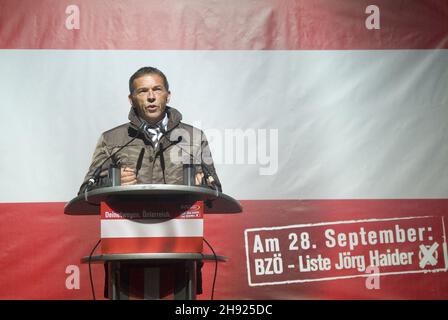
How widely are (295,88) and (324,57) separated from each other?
24 cm

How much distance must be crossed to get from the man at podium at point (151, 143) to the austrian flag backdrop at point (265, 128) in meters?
0.13

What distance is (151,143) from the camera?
2.91m

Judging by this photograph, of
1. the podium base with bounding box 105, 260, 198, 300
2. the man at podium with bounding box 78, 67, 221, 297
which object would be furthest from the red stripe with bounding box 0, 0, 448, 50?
the podium base with bounding box 105, 260, 198, 300

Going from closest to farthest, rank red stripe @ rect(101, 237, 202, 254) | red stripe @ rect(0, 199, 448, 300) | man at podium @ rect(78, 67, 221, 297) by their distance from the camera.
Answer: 1. red stripe @ rect(101, 237, 202, 254)
2. man at podium @ rect(78, 67, 221, 297)
3. red stripe @ rect(0, 199, 448, 300)

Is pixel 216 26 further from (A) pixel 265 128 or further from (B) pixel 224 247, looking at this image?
(B) pixel 224 247

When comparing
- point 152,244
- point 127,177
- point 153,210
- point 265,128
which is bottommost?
point 152,244

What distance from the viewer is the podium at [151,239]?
2076mm

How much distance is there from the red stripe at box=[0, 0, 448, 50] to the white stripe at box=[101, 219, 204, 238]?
1.67 meters

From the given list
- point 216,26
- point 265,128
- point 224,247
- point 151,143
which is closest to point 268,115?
point 265,128

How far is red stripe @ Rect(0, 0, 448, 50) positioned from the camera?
3.57m

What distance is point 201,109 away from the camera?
3500 mm

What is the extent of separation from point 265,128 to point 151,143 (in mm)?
789

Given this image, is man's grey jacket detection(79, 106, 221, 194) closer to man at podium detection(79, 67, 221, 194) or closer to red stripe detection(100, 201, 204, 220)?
man at podium detection(79, 67, 221, 194)

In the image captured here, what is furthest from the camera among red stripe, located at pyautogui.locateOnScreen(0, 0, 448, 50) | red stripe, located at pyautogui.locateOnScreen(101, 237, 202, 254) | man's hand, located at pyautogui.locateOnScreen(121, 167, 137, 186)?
red stripe, located at pyautogui.locateOnScreen(0, 0, 448, 50)
